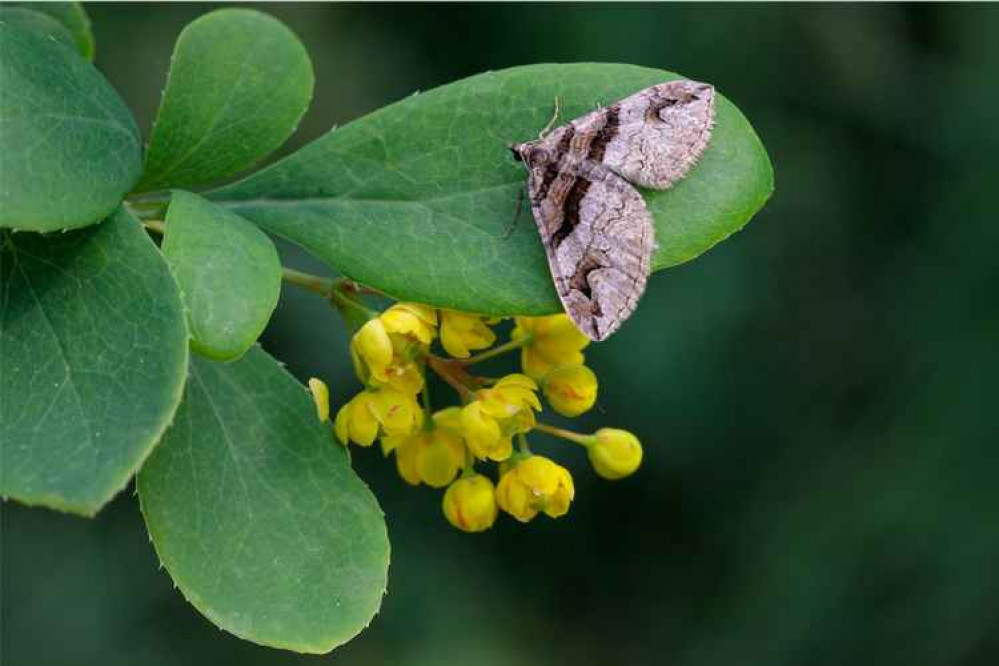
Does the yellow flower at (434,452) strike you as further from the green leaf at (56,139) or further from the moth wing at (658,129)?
the green leaf at (56,139)

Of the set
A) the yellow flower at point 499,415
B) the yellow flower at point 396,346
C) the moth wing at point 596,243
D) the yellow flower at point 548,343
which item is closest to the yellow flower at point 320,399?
the yellow flower at point 396,346

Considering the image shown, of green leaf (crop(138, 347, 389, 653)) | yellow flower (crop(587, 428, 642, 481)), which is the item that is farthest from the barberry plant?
yellow flower (crop(587, 428, 642, 481))

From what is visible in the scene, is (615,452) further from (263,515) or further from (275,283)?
(275,283)

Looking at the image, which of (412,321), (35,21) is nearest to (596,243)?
(412,321)

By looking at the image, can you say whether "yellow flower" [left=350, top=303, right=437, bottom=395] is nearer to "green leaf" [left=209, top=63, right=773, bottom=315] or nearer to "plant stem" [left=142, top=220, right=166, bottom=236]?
"green leaf" [left=209, top=63, right=773, bottom=315]

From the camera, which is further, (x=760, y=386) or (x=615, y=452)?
(x=760, y=386)

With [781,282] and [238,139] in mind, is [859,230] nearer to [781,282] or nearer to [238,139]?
[781,282]

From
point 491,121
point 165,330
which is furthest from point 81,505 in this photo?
point 491,121
